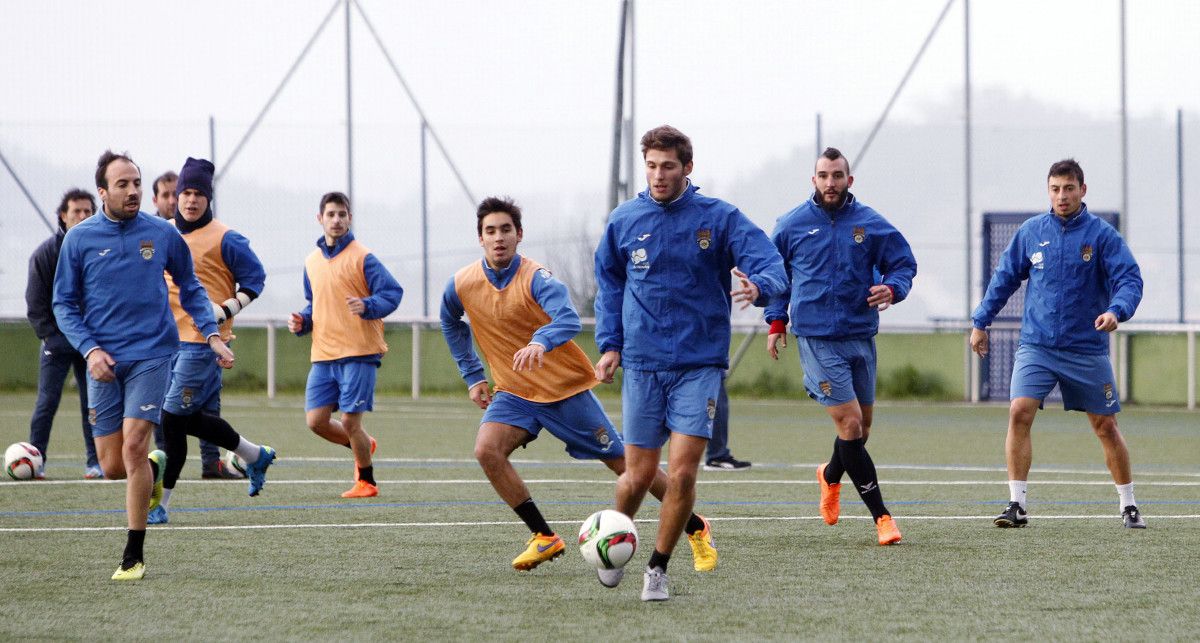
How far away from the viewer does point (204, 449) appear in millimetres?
12008

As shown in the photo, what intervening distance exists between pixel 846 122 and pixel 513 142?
481 centimetres

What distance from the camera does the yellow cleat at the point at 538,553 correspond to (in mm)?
7355

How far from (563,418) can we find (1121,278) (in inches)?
130

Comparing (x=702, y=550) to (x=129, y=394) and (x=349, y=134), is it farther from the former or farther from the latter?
(x=349, y=134)

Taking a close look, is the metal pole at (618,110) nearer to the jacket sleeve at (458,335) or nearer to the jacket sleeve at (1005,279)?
the jacket sleeve at (1005,279)

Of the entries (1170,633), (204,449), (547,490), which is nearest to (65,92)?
(204,449)

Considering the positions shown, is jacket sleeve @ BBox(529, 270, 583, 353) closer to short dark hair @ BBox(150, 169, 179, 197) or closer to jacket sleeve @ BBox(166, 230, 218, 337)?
jacket sleeve @ BBox(166, 230, 218, 337)

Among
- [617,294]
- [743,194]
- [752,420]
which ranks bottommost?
[752,420]

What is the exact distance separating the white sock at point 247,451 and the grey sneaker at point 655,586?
4.23 meters

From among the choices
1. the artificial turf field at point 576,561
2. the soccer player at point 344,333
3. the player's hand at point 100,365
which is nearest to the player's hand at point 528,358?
the artificial turf field at point 576,561

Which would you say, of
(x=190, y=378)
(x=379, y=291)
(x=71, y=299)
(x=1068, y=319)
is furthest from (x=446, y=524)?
(x=1068, y=319)

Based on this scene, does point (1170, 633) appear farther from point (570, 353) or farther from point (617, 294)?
point (570, 353)

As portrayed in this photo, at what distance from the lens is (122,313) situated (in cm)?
752

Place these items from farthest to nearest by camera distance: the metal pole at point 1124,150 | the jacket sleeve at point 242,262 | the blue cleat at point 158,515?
the metal pole at point 1124,150 → the jacket sleeve at point 242,262 → the blue cleat at point 158,515
